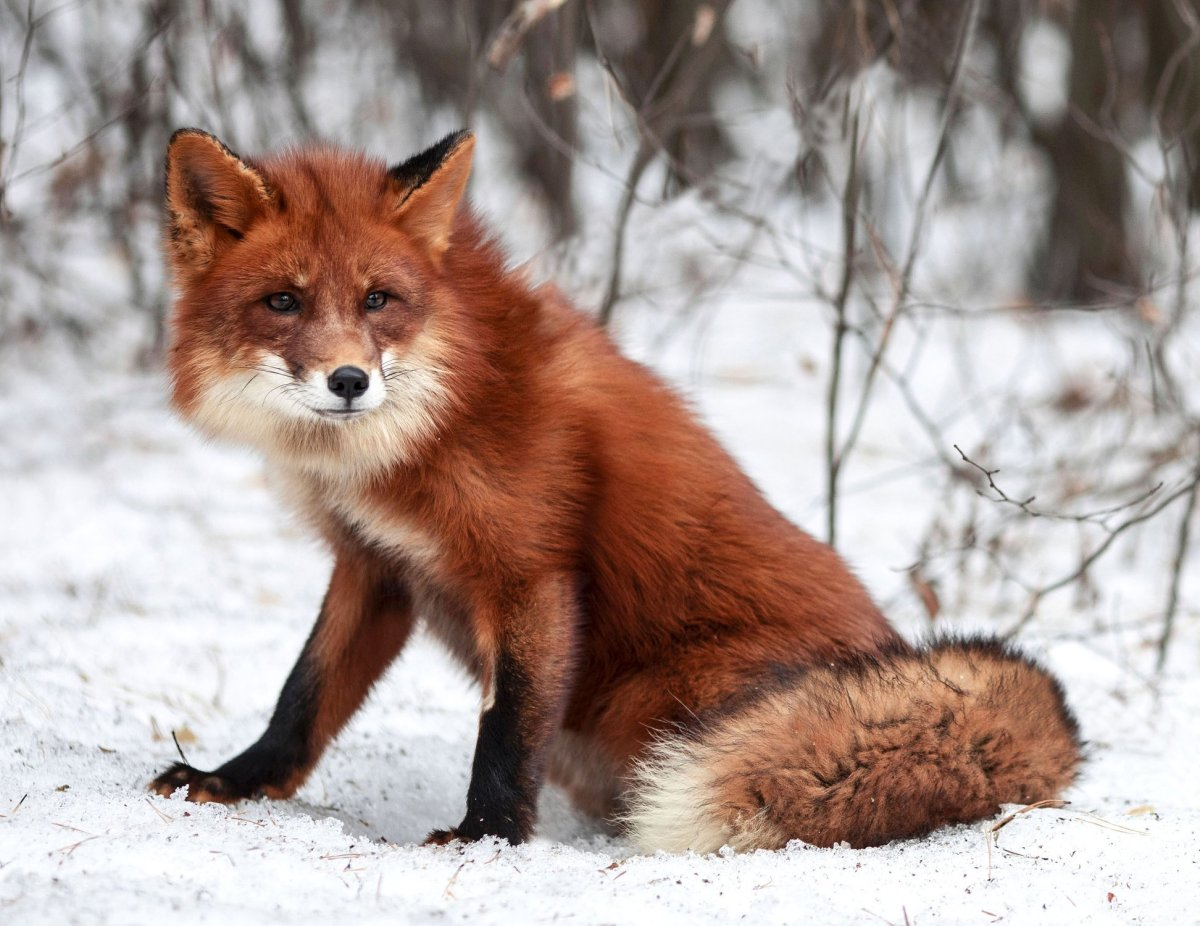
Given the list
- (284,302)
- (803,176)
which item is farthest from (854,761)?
(803,176)

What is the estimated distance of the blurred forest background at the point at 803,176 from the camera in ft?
17.2

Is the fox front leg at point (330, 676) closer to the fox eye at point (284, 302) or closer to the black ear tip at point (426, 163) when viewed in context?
the fox eye at point (284, 302)

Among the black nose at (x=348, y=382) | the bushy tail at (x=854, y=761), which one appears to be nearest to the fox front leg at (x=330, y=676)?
the black nose at (x=348, y=382)

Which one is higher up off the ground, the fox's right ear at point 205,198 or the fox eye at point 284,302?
the fox's right ear at point 205,198

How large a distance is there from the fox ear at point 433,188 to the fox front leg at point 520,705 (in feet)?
3.16

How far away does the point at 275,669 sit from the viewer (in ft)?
15.0

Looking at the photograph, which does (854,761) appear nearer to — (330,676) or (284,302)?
(330,676)

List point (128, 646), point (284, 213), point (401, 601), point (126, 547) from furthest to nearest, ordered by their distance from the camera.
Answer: point (126, 547) → point (128, 646) → point (401, 601) → point (284, 213)

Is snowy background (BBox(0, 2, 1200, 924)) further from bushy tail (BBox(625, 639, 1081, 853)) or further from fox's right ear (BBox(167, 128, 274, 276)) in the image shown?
fox's right ear (BBox(167, 128, 274, 276))

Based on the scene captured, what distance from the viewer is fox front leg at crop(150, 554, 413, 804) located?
3377 mm

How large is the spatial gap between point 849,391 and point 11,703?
7.10 m

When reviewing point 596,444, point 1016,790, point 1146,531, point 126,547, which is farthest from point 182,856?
point 1146,531

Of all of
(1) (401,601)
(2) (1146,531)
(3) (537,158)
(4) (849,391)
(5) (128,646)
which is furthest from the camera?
(3) (537,158)

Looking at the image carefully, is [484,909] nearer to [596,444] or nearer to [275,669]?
[596,444]
